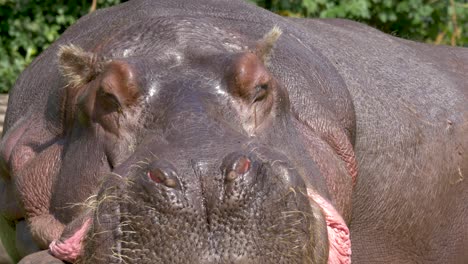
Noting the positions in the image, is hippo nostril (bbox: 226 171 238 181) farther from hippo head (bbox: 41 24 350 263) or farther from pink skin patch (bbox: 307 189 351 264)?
pink skin patch (bbox: 307 189 351 264)

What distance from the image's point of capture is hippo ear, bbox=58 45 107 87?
16.0 feet

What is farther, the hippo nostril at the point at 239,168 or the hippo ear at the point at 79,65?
the hippo ear at the point at 79,65

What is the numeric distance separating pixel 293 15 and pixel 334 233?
5.93m

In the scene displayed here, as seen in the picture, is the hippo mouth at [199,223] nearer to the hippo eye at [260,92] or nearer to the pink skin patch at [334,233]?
the pink skin patch at [334,233]

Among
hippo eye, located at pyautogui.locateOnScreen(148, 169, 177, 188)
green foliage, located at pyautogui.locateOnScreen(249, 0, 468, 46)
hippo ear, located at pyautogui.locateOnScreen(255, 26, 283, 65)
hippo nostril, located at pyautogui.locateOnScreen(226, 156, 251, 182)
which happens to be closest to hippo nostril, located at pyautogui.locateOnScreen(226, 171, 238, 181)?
hippo nostril, located at pyautogui.locateOnScreen(226, 156, 251, 182)

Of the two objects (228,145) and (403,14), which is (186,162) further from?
(403,14)

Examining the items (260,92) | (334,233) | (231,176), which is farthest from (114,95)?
(334,233)

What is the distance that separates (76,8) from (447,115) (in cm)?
422

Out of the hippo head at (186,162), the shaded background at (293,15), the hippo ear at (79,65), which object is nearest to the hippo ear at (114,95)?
the hippo head at (186,162)

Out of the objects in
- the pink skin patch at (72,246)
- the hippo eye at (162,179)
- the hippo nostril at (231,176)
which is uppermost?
the hippo nostril at (231,176)

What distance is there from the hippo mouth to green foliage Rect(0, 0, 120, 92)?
585 centimetres

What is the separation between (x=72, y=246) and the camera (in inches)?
176

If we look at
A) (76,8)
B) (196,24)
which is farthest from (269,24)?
(76,8)

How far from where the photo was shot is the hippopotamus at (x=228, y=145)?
412 centimetres
